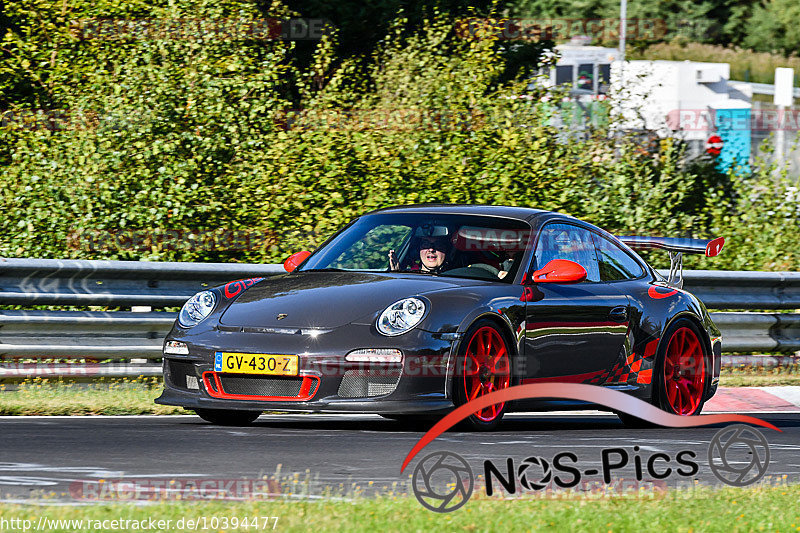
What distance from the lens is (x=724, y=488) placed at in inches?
253

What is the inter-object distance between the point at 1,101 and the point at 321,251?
11707 millimetres

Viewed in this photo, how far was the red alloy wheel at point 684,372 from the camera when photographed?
9.41 meters

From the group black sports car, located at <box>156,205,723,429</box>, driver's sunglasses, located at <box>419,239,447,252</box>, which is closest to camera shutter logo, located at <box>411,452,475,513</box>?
black sports car, located at <box>156,205,723,429</box>

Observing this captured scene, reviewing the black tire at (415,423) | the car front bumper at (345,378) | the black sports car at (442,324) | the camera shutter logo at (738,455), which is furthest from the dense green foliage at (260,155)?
the camera shutter logo at (738,455)

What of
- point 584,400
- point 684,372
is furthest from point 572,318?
point 684,372

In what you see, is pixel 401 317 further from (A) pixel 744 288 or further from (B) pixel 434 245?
(A) pixel 744 288

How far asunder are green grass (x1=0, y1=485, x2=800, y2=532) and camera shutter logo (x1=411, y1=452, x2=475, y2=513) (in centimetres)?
6

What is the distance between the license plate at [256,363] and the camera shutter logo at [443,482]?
3.61 ft

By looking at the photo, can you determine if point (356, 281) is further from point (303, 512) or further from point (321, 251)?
point (303, 512)

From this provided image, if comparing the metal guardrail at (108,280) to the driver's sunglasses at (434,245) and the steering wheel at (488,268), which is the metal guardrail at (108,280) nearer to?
the driver's sunglasses at (434,245)

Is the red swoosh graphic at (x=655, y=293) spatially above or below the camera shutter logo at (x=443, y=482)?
above

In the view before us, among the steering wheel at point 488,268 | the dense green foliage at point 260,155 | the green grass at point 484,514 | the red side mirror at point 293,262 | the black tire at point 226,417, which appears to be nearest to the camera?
the green grass at point 484,514

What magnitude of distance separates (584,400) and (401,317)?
162 cm

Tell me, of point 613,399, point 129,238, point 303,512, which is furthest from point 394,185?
point 303,512
